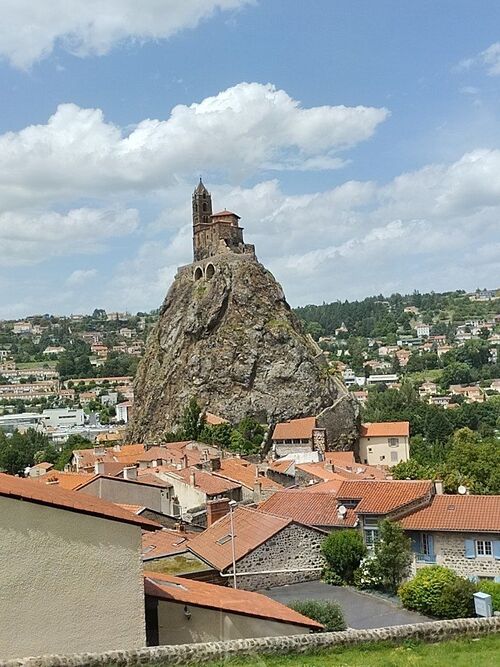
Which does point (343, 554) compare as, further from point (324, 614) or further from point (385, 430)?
point (385, 430)

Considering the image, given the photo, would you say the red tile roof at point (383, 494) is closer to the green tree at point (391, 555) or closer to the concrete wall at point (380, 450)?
the green tree at point (391, 555)

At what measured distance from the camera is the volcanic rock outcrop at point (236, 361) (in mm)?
85812

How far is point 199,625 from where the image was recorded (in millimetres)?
13914

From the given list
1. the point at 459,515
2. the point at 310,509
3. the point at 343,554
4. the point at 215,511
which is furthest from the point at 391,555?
the point at 215,511

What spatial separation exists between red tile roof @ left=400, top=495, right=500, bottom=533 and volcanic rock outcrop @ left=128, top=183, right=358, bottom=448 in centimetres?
5242

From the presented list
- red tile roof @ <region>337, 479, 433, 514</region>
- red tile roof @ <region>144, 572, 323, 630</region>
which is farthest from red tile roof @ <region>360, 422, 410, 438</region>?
red tile roof @ <region>144, 572, 323, 630</region>

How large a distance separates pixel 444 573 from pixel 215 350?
6690cm

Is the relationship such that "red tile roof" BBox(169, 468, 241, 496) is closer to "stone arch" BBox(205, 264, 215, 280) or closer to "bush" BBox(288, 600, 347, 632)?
"bush" BBox(288, 600, 347, 632)

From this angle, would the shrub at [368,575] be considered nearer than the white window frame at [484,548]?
Yes

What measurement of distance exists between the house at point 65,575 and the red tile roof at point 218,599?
58.4 inches

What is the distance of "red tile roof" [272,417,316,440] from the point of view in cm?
7306

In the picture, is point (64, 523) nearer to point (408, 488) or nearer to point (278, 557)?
point (278, 557)

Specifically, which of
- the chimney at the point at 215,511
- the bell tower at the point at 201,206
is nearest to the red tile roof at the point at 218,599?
the chimney at the point at 215,511

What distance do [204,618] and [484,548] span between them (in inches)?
617
